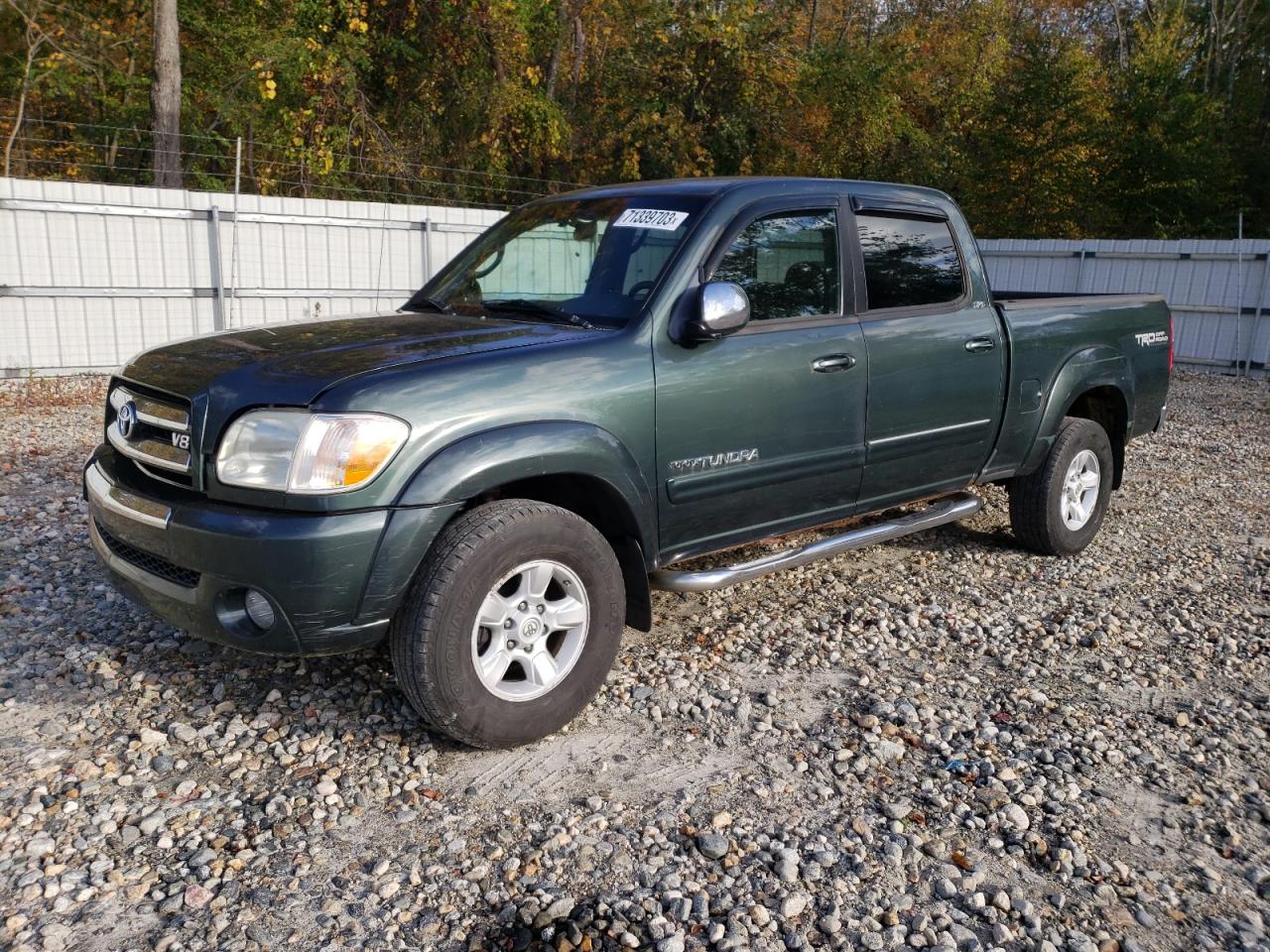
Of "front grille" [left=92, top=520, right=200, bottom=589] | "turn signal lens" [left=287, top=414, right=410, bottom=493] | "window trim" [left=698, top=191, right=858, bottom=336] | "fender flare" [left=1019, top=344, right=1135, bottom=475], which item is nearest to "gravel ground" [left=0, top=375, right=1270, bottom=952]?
"front grille" [left=92, top=520, right=200, bottom=589]

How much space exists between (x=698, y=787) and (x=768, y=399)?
1505 mm

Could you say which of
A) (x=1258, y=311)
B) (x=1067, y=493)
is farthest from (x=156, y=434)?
(x=1258, y=311)

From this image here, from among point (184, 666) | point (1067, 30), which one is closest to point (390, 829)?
point (184, 666)

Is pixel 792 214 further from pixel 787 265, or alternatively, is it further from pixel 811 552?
pixel 811 552

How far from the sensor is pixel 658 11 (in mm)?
24531

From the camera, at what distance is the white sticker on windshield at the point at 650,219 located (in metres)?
4.00

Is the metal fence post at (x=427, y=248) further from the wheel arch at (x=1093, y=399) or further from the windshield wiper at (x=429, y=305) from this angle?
the wheel arch at (x=1093, y=399)

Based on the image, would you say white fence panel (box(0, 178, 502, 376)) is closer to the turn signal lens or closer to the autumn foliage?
the autumn foliage

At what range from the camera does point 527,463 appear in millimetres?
3281

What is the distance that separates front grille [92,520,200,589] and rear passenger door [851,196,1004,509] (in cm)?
272

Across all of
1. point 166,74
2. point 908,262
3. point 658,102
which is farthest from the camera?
point 658,102

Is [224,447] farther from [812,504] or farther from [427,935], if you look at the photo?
[812,504]

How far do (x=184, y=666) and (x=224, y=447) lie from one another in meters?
1.33

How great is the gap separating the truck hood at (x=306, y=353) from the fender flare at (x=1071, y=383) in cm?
288
